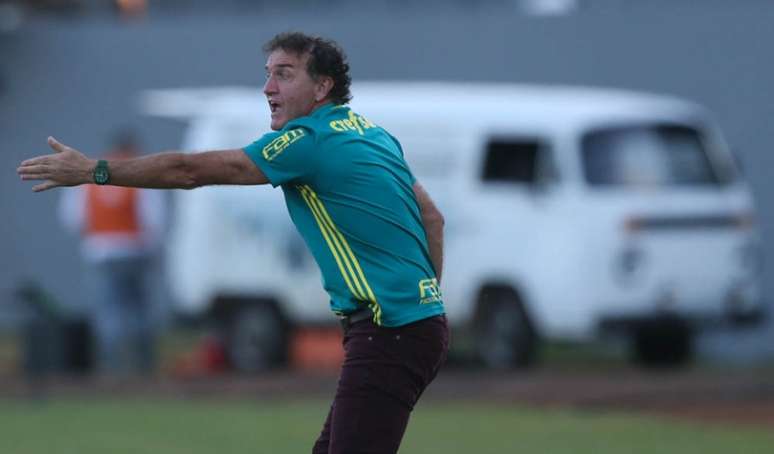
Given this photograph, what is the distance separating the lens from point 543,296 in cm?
1730

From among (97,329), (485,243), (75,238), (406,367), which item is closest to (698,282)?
(485,243)

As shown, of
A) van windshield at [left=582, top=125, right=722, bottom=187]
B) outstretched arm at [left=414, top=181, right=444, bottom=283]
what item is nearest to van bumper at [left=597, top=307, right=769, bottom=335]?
van windshield at [left=582, top=125, right=722, bottom=187]

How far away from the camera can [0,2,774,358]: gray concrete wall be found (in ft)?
66.2

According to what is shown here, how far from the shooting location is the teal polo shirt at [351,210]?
6637 mm

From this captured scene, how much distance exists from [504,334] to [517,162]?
1577mm

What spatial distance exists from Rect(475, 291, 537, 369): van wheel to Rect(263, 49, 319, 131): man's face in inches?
427

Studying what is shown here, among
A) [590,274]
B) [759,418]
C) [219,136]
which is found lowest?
[759,418]

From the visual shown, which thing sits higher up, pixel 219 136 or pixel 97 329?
pixel 219 136

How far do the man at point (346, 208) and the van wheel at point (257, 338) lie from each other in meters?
12.1

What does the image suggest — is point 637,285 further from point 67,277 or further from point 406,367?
point 406,367

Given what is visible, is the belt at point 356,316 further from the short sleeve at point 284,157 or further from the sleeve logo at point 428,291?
the short sleeve at point 284,157

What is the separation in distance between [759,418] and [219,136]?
6306mm

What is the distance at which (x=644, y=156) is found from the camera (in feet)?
57.1

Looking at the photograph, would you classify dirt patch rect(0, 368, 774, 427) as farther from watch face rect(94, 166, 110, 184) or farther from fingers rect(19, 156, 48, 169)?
fingers rect(19, 156, 48, 169)
